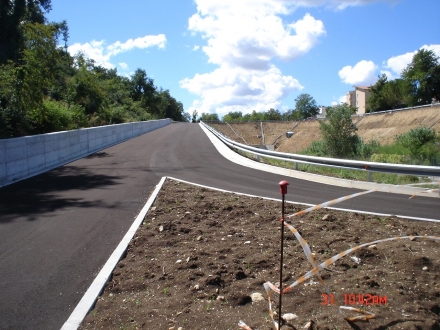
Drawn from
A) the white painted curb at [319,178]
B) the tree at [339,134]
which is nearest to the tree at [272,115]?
the tree at [339,134]

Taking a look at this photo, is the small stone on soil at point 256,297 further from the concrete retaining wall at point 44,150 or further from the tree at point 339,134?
the tree at point 339,134

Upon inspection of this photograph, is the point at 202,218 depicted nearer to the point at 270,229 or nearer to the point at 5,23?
the point at 270,229

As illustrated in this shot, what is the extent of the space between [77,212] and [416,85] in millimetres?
83491

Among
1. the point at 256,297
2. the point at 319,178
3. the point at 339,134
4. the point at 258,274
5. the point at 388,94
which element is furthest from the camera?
the point at 388,94

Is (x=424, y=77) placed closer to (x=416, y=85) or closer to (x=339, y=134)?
(x=416, y=85)

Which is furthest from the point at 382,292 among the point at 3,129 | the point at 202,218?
the point at 3,129

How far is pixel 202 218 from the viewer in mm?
8102

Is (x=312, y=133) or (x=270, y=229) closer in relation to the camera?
(x=270, y=229)

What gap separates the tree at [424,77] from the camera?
7775 cm

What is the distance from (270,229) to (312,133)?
228 feet

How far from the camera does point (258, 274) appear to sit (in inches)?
210

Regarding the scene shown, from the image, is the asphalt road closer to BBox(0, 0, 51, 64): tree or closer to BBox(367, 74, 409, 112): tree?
BBox(0, 0, 51, 64): tree

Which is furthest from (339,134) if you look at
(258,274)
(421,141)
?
(258,274)

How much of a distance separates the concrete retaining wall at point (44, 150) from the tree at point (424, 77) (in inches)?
2717
